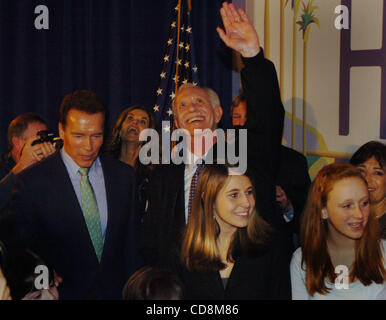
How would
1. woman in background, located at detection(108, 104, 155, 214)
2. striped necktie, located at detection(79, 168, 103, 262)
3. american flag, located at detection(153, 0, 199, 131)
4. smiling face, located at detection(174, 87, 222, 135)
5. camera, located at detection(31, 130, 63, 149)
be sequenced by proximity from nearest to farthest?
1. striped necktie, located at detection(79, 168, 103, 262)
2. smiling face, located at detection(174, 87, 222, 135)
3. camera, located at detection(31, 130, 63, 149)
4. woman in background, located at detection(108, 104, 155, 214)
5. american flag, located at detection(153, 0, 199, 131)

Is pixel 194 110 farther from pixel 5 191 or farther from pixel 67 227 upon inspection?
pixel 5 191

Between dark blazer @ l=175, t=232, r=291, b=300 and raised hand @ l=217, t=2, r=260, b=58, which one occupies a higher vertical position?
raised hand @ l=217, t=2, r=260, b=58

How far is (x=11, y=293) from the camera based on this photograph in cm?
240

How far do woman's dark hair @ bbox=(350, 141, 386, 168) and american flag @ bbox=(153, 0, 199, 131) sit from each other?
1.73m

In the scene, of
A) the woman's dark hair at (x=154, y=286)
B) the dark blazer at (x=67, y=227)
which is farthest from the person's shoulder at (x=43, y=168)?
the woman's dark hair at (x=154, y=286)

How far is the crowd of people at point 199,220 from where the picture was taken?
239 centimetres

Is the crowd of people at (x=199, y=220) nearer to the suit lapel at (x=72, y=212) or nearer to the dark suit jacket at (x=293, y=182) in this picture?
the suit lapel at (x=72, y=212)

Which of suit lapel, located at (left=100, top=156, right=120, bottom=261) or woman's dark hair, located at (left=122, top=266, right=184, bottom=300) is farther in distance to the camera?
suit lapel, located at (left=100, top=156, right=120, bottom=261)

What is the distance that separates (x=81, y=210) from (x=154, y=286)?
26.7 inches

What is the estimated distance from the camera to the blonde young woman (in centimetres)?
236

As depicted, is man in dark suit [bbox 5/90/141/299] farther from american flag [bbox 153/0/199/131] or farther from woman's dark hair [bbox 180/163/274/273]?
american flag [bbox 153/0/199/131]

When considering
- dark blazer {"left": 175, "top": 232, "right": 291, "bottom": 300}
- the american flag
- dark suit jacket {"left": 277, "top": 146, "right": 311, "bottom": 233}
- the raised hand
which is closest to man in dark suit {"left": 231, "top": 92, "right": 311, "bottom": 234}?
dark suit jacket {"left": 277, "top": 146, "right": 311, "bottom": 233}

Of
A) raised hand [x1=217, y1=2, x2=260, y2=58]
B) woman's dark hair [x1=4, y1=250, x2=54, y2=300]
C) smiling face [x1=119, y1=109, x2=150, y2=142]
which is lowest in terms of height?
woman's dark hair [x1=4, y1=250, x2=54, y2=300]
